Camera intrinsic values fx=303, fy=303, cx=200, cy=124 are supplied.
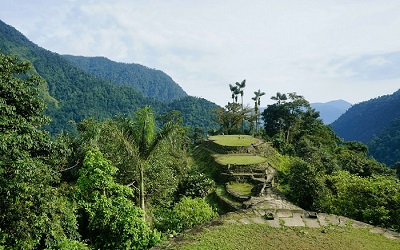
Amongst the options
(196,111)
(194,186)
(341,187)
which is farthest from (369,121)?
(341,187)

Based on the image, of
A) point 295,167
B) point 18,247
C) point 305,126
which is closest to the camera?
point 18,247

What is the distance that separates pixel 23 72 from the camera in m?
8.31

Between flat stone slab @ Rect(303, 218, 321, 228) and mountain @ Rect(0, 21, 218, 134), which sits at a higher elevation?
mountain @ Rect(0, 21, 218, 134)

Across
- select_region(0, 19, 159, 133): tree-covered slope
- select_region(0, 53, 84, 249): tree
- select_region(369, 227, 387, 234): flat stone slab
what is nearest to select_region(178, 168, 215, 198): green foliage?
select_region(369, 227, 387, 234): flat stone slab

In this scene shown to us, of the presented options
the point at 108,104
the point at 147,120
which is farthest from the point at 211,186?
the point at 108,104

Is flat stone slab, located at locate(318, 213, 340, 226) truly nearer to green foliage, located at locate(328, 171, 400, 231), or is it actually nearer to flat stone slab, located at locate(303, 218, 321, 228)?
flat stone slab, located at locate(303, 218, 321, 228)

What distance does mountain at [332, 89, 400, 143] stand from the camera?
105 meters

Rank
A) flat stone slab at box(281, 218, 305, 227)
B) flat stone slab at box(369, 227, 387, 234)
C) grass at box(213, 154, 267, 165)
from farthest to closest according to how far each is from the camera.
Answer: grass at box(213, 154, 267, 165) → flat stone slab at box(281, 218, 305, 227) → flat stone slab at box(369, 227, 387, 234)

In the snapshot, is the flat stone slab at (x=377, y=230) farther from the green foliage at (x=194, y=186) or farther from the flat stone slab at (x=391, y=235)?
the green foliage at (x=194, y=186)

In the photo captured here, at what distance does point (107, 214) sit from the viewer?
29.6 feet

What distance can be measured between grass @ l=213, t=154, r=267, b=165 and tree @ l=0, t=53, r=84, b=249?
1754 centimetres

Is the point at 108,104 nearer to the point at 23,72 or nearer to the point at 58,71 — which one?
the point at 58,71

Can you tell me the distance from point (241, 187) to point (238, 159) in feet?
13.0

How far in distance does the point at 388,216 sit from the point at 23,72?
1300 cm
